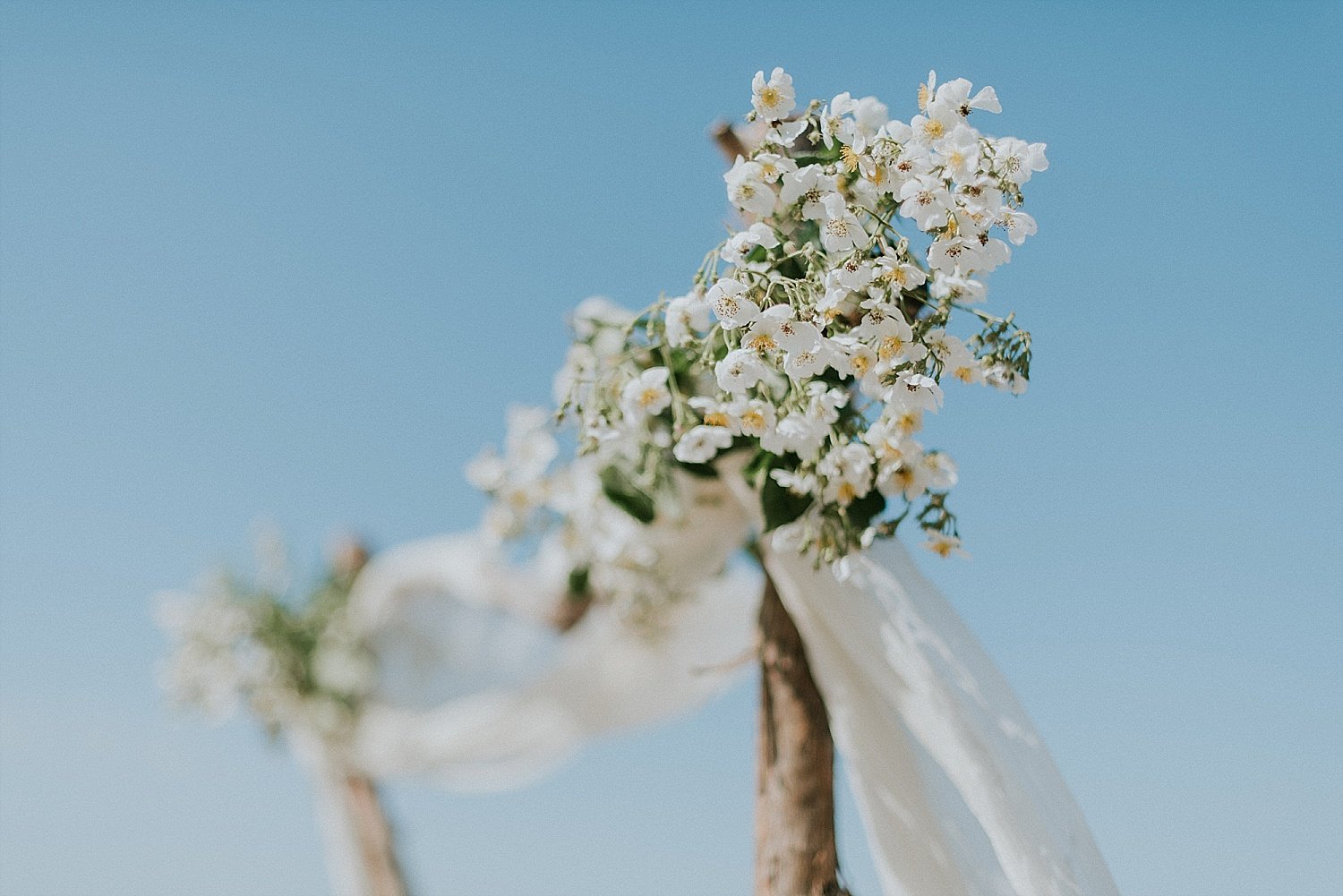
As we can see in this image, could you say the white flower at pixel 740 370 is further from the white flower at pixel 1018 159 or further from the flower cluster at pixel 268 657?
the flower cluster at pixel 268 657

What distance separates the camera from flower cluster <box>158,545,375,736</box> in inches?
111

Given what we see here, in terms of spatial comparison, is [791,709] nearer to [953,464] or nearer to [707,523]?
[707,523]

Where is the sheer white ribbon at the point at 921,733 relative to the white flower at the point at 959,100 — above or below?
below

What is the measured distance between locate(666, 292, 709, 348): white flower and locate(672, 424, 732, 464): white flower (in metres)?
0.09

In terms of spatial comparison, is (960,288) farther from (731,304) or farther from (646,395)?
(646,395)

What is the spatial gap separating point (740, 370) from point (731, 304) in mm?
57

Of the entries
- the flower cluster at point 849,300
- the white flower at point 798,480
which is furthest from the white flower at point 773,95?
the white flower at point 798,480

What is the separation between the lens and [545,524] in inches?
60.4

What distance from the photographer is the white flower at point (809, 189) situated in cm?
88

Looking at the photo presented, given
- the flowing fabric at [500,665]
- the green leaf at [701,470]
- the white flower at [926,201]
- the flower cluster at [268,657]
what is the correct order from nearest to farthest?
1. the white flower at [926,201]
2. the green leaf at [701,470]
3. the flowing fabric at [500,665]
4. the flower cluster at [268,657]

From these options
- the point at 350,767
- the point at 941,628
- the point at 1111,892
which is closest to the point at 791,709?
the point at 941,628

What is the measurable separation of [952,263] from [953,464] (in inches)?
10.3

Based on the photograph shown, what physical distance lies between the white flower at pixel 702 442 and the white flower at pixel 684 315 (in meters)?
0.09

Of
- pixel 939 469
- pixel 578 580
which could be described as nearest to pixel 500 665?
pixel 578 580
